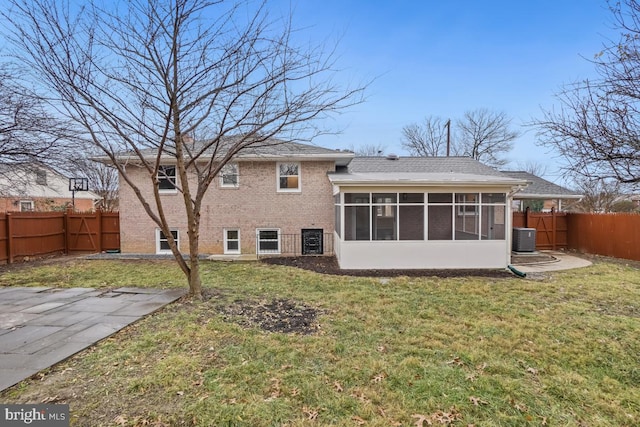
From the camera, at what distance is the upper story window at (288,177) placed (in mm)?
12125

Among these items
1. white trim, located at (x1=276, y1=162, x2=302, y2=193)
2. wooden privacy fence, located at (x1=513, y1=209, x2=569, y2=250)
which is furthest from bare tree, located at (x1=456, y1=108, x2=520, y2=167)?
white trim, located at (x1=276, y1=162, x2=302, y2=193)

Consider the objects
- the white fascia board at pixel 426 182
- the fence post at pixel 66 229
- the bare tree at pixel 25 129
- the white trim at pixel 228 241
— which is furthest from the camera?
the fence post at pixel 66 229

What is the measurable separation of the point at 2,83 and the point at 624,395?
11375mm

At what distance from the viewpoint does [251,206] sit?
12.2m

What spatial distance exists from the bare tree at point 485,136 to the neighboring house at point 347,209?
53.6 ft

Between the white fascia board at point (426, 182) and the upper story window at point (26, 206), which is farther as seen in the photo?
the upper story window at point (26, 206)

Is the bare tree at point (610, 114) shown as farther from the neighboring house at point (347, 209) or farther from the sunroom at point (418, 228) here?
the sunroom at point (418, 228)

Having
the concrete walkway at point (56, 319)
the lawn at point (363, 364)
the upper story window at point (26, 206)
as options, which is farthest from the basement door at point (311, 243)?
the upper story window at point (26, 206)

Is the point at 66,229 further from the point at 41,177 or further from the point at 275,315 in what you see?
the point at 275,315

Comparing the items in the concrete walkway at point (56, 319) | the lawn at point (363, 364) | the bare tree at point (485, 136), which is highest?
the bare tree at point (485, 136)

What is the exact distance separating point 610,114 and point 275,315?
526cm

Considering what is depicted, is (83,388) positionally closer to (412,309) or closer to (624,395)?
(412,309)

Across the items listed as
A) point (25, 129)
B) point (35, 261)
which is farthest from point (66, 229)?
point (25, 129)

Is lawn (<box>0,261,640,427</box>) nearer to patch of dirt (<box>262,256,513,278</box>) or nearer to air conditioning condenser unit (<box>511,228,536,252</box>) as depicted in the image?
patch of dirt (<box>262,256,513,278</box>)
